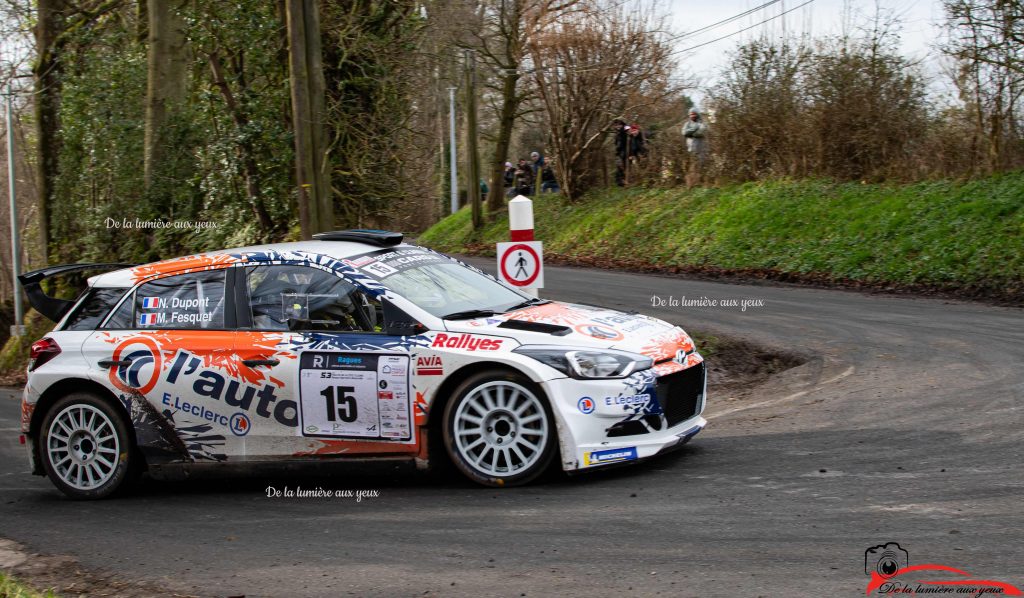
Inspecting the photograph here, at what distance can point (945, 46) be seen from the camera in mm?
18922

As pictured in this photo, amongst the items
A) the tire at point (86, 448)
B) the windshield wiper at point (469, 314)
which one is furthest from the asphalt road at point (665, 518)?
the windshield wiper at point (469, 314)

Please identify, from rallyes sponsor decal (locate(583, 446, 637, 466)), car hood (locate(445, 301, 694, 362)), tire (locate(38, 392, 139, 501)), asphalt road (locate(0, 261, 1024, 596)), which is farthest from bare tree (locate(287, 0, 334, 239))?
rallyes sponsor decal (locate(583, 446, 637, 466))

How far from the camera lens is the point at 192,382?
7.08 metres

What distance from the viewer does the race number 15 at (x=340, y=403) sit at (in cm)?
664

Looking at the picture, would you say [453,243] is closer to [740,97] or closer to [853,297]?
[740,97]

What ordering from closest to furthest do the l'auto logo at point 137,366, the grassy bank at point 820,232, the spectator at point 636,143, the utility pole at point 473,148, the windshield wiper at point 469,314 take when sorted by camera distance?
the windshield wiper at point 469,314 < the l'auto logo at point 137,366 < the grassy bank at point 820,232 < the spectator at point 636,143 < the utility pole at point 473,148

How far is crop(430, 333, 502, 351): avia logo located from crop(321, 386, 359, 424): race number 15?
689mm

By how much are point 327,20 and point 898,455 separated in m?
12.7

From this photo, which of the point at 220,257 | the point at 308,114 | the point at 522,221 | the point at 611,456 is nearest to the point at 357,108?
the point at 308,114

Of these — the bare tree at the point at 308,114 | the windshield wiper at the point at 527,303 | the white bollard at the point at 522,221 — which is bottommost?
the windshield wiper at the point at 527,303

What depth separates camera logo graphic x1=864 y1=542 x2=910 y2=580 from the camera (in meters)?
4.52

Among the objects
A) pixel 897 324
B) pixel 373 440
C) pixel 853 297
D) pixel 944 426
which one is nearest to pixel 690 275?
pixel 853 297

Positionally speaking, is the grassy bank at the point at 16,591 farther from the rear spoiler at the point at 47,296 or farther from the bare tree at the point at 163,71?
the bare tree at the point at 163,71

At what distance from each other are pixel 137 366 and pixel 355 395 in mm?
1833
